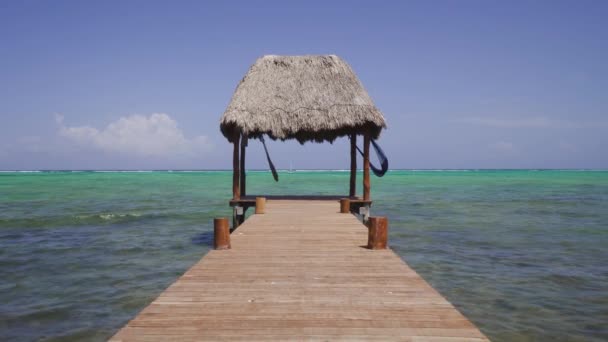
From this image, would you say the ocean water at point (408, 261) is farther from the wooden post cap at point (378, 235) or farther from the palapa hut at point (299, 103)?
the palapa hut at point (299, 103)

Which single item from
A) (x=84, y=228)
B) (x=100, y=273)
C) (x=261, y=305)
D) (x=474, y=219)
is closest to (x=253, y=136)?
(x=84, y=228)

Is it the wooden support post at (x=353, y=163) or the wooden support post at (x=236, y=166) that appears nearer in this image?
the wooden support post at (x=236, y=166)

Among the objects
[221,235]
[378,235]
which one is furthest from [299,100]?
[378,235]

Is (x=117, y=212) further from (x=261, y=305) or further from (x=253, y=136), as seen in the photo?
(x=261, y=305)

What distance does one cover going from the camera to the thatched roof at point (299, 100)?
36.9 ft

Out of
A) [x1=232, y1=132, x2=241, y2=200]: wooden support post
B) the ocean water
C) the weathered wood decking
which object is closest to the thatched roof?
[x1=232, y1=132, x2=241, y2=200]: wooden support post

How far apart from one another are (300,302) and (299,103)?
27.1 feet

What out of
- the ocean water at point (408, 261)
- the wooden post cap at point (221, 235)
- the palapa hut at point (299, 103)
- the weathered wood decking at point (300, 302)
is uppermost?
the palapa hut at point (299, 103)

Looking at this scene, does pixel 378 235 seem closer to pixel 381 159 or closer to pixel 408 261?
pixel 408 261

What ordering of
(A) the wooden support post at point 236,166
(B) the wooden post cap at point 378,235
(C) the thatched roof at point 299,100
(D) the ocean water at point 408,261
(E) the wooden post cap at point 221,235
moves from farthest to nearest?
(A) the wooden support post at point 236,166 < (C) the thatched roof at point 299,100 < (E) the wooden post cap at point 221,235 < (B) the wooden post cap at point 378,235 < (D) the ocean water at point 408,261

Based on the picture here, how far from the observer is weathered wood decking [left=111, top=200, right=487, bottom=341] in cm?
315

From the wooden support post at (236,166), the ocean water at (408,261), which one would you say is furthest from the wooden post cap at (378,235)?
the wooden support post at (236,166)

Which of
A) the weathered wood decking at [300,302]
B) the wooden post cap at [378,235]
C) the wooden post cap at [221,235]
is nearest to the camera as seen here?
the weathered wood decking at [300,302]

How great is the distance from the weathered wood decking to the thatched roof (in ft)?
17.5
